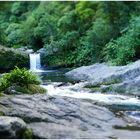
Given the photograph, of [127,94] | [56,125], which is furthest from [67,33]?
[56,125]

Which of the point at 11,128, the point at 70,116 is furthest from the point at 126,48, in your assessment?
the point at 11,128

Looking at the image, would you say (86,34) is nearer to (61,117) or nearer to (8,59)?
(8,59)

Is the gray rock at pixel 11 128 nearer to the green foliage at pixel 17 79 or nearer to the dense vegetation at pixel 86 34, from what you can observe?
the green foliage at pixel 17 79

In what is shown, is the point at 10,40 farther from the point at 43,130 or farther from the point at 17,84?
the point at 43,130

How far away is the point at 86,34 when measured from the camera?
101 feet

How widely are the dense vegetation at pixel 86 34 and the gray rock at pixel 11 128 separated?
14778 mm

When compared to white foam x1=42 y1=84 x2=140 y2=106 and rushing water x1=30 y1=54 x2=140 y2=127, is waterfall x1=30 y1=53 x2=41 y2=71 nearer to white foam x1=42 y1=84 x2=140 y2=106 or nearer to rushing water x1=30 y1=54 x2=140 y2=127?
rushing water x1=30 y1=54 x2=140 y2=127

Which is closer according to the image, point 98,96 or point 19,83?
A: point 19,83

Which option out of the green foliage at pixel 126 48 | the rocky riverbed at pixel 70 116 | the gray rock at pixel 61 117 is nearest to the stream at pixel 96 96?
the rocky riverbed at pixel 70 116

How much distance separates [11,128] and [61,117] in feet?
7.72

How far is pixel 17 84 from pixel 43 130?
5.57m

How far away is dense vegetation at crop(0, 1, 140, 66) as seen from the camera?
25875 millimetres

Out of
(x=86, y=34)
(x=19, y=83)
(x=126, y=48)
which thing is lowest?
(x=19, y=83)

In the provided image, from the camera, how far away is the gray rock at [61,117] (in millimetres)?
10758
